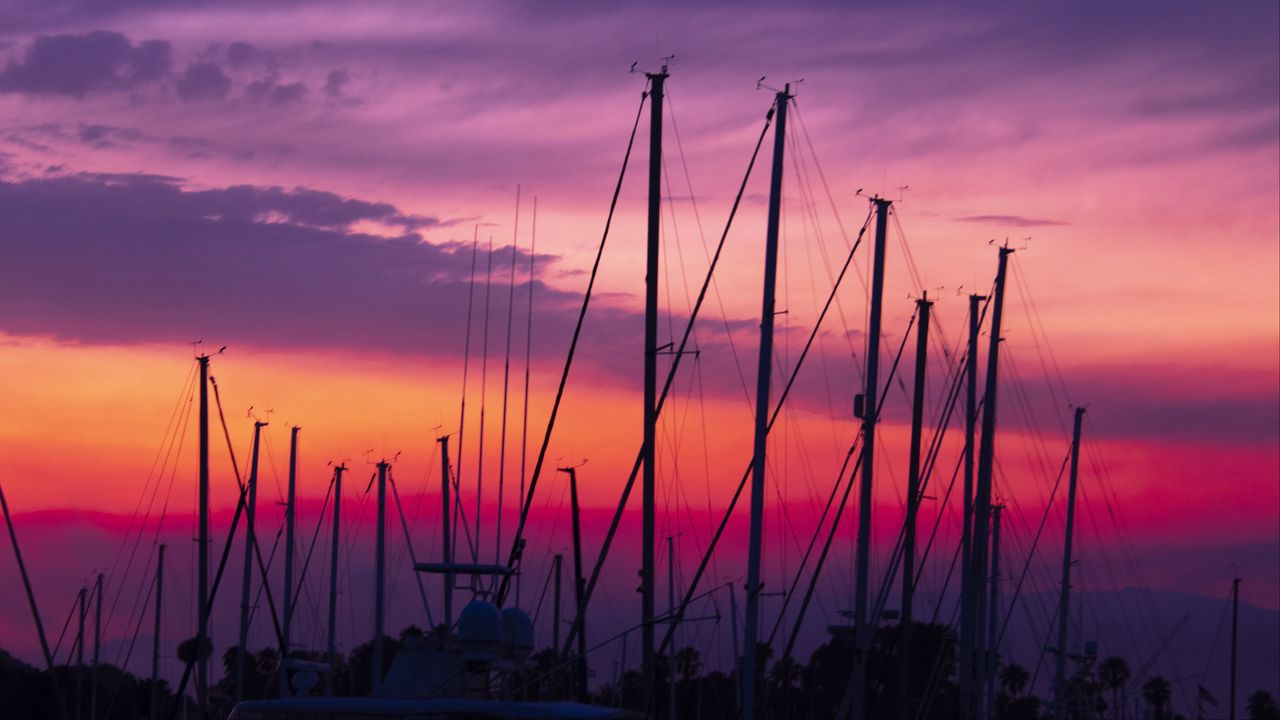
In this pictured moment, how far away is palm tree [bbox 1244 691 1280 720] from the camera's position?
397ft

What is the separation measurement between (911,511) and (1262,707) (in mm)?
95584

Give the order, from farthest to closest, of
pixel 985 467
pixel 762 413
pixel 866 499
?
pixel 985 467 → pixel 866 499 → pixel 762 413

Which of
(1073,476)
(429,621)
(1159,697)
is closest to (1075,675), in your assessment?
(1073,476)

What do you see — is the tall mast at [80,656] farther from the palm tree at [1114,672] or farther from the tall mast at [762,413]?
the palm tree at [1114,672]

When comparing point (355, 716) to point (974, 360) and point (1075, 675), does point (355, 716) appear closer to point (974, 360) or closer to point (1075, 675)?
point (974, 360)

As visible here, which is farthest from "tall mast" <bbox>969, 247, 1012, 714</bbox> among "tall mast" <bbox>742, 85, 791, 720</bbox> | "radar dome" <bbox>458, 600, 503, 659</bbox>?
"radar dome" <bbox>458, 600, 503, 659</bbox>

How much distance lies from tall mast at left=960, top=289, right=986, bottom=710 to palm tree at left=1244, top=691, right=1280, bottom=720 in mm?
91360

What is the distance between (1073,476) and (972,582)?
1233cm

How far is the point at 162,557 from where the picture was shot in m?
62.4

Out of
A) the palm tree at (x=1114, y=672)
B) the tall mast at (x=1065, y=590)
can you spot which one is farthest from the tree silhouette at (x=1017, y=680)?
the tall mast at (x=1065, y=590)

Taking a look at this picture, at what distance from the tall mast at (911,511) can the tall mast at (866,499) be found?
1634 mm

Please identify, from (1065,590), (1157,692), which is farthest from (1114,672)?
(1065,590)

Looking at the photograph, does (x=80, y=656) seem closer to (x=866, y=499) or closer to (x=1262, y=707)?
(x=866, y=499)

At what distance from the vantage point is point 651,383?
91.8ft
